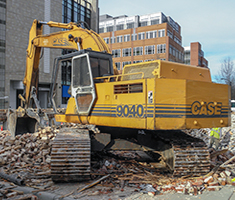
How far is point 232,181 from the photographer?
6465mm

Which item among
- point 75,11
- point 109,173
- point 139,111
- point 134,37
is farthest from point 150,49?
point 139,111

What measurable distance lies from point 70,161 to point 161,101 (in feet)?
8.34

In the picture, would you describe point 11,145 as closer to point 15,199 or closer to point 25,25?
point 15,199

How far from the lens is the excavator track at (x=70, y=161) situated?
617 cm

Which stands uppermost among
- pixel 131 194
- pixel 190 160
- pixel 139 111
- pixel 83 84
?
pixel 83 84

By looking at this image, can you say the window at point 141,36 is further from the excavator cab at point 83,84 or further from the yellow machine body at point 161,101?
the yellow machine body at point 161,101

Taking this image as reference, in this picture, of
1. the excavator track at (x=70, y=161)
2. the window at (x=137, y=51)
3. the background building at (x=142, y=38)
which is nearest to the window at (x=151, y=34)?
the background building at (x=142, y=38)

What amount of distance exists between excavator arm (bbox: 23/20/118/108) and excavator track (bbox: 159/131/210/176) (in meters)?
3.17

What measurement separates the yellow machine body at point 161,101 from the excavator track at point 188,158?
75cm

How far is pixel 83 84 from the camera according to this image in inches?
296

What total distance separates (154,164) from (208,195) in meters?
2.68

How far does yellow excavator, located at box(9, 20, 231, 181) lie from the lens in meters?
6.19

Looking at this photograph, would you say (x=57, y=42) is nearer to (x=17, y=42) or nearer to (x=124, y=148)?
(x=124, y=148)

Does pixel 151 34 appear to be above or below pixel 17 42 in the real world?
above
